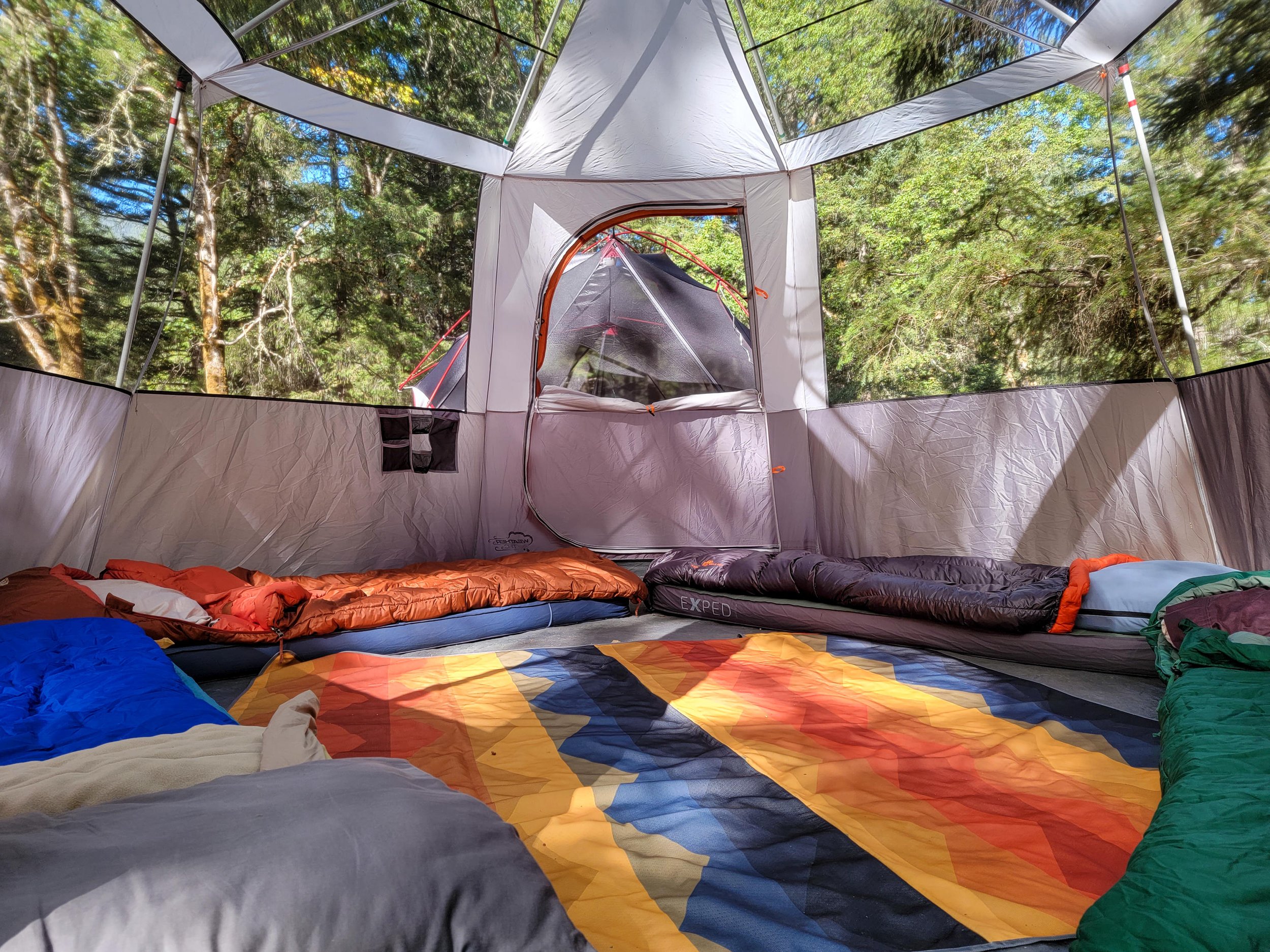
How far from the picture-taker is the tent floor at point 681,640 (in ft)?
7.93

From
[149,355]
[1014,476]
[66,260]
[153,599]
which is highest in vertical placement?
[66,260]

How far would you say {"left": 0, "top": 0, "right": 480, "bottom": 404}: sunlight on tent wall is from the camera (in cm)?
263

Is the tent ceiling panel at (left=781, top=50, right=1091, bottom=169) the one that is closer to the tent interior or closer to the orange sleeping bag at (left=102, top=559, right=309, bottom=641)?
the tent interior

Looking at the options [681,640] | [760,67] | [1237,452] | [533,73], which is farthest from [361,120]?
[1237,452]

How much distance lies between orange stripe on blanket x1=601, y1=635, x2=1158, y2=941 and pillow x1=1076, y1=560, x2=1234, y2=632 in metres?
0.81

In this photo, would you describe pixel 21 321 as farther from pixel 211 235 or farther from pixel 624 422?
pixel 624 422

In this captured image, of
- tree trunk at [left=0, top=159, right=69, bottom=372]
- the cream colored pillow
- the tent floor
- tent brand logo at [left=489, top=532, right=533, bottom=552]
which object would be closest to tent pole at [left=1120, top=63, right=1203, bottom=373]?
the tent floor

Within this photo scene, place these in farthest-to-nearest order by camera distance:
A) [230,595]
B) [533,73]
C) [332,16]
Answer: [533,73] < [332,16] < [230,595]

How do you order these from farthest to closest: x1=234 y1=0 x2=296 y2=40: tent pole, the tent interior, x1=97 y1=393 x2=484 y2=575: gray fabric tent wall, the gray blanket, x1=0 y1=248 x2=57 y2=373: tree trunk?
1. x1=97 y1=393 x2=484 y2=575: gray fabric tent wall
2. x1=234 y1=0 x2=296 y2=40: tent pole
3. x1=0 y1=248 x2=57 y2=373: tree trunk
4. the tent interior
5. the gray blanket

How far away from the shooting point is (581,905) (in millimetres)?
1300

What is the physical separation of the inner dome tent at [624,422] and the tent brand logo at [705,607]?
Answer: 906 millimetres

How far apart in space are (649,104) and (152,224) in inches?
104

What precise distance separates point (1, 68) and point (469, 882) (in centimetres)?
299

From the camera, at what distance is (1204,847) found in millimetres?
1146
